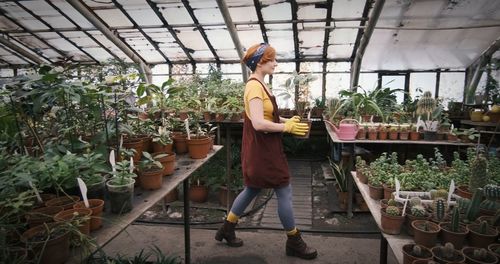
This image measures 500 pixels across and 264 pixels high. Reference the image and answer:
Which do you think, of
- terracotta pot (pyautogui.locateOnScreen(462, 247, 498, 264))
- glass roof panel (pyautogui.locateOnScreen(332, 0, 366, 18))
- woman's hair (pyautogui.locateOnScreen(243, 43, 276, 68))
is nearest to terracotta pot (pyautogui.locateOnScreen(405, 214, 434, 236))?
terracotta pot (pyautogui.locateOnScreen(462, 247, 498, 264))

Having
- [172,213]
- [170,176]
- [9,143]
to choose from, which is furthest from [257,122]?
[172,213]

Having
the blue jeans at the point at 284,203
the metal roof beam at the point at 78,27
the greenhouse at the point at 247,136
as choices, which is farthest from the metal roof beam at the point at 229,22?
the blue jeans at the point at 284,203

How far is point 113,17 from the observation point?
21.4 ft

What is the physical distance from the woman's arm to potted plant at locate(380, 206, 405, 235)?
912 mm

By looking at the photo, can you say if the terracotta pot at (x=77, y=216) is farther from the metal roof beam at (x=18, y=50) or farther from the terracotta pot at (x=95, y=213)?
the metal roof beam at (x=18, y=50)

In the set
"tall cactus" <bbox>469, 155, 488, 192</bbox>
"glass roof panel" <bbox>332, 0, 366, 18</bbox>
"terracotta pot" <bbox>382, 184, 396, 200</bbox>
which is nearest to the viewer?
"tall cactus" <bbox>469, 155, 488, 192</bbox>

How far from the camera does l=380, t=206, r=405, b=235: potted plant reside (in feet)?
5.22

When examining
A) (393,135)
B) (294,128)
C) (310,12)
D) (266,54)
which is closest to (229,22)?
(310,12)

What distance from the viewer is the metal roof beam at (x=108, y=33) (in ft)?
19.4

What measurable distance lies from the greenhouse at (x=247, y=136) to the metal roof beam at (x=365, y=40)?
0.04m

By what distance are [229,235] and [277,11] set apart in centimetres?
448

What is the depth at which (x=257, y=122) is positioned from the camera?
2.26 meters

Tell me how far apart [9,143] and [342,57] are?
676cm

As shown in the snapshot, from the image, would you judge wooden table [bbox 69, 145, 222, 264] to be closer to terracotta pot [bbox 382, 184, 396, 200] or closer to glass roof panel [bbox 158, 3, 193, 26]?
terracotta pot [bbox 382, 184, 396, 200]
